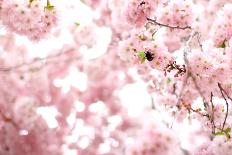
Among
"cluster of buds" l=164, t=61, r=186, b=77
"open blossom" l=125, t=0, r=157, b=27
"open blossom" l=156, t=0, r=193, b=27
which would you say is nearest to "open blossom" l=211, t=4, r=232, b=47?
"open blossom" l=156, t=0, r=193, b=27

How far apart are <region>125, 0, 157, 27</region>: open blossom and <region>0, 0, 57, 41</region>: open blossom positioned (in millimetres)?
619

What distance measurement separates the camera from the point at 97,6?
389 inches

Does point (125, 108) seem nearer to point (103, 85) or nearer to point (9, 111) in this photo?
point (103, 85)

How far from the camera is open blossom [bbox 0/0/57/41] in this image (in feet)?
11.8

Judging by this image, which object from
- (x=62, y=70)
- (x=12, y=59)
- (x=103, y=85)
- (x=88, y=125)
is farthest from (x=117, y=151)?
(x=12, y=59)

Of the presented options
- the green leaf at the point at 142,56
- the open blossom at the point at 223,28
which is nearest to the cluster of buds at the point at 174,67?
the green leaf at the point at 142,56

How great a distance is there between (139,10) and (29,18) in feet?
2.94

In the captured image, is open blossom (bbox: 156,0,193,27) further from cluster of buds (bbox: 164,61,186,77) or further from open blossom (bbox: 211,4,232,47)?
cluster of buds (bbox: 164,61,186,77)

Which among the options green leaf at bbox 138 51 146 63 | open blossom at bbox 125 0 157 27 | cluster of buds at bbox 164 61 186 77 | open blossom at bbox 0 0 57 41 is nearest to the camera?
open blossom at bbox 0 0 57 41

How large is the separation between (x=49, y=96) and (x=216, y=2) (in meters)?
5.42

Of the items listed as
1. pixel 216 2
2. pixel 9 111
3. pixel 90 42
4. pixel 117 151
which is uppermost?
pixel 216 2

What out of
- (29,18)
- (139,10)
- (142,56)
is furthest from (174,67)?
(29,18)

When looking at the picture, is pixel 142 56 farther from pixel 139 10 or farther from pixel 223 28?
pixel 223 28

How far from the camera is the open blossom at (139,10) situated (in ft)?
12.3
